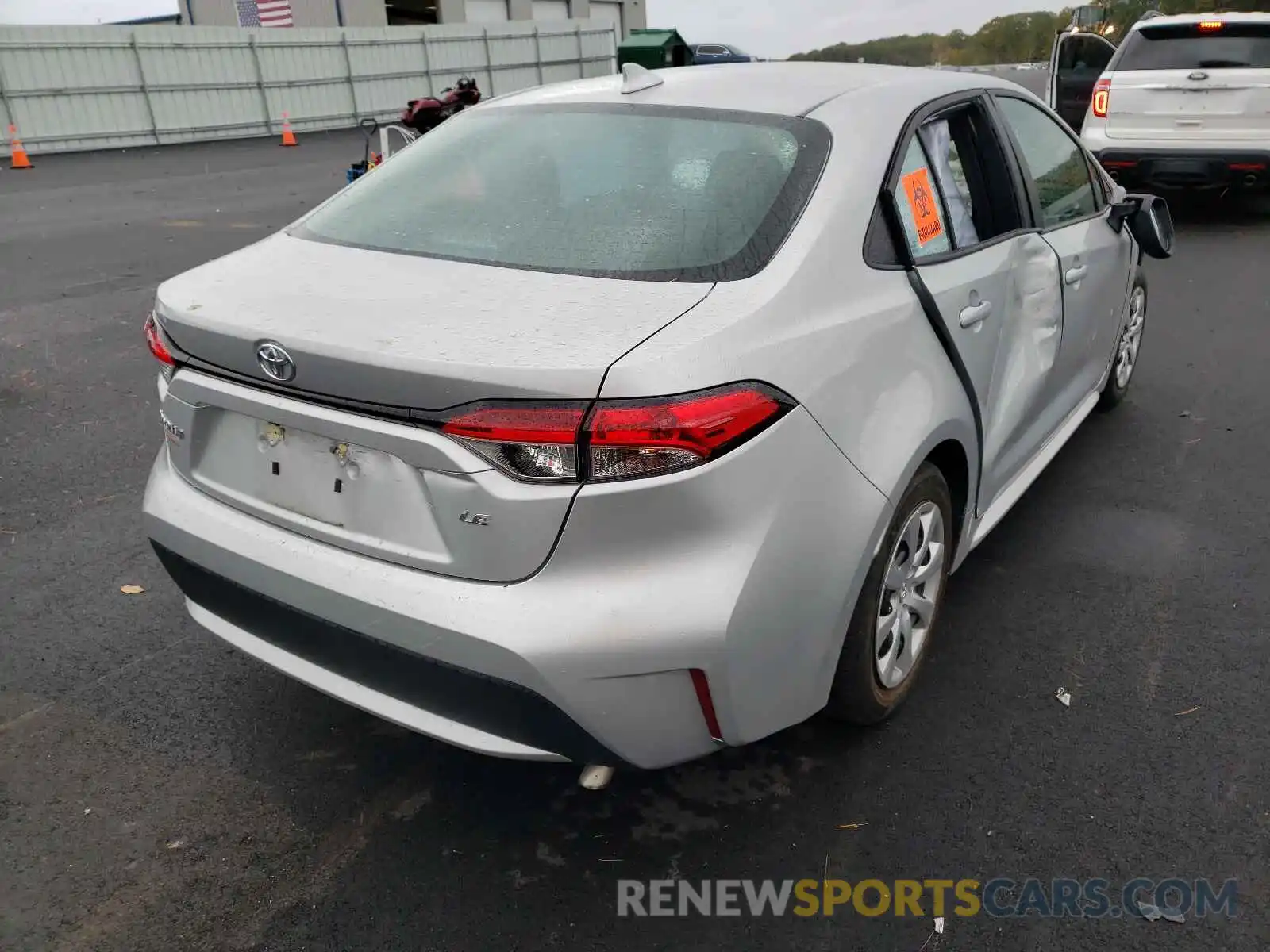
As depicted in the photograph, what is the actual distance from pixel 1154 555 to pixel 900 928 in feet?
6.91

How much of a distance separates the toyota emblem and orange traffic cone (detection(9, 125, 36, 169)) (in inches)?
740

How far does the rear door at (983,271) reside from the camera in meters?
2.65

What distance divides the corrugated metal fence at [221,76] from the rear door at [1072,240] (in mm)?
20653

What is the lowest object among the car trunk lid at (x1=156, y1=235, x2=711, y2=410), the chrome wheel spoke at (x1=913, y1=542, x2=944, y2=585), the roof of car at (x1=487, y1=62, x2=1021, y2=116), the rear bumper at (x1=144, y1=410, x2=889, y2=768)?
the chrome wheel spoke at (x1=913, y1=542, x2=944, y2=585)

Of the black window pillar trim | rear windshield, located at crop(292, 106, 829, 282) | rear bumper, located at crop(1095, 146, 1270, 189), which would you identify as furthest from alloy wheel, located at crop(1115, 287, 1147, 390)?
rear bumper, located at crop(1095, 146, 1270, 189)

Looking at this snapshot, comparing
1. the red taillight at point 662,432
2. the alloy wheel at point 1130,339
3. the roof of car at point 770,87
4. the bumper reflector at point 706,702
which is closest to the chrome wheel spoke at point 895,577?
the bumper reflector at point 706,702

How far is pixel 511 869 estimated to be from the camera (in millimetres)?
2316

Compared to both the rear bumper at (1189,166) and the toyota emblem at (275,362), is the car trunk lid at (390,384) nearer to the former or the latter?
the toyota emblem at (275,362)

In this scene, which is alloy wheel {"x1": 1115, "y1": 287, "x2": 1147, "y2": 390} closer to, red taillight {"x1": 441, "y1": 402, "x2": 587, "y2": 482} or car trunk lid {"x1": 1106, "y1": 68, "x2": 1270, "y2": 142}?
red taillight {"x1": 441, "y1": 402, "x2": 587, "y2": 482}

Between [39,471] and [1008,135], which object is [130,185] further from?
[1008,135]

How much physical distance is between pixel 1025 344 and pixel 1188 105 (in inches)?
293

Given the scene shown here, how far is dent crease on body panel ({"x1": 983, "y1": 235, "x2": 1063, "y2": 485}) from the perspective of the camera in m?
2.99

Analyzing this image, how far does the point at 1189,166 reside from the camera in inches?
351

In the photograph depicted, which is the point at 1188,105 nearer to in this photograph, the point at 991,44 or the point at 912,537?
the point at 912,537
